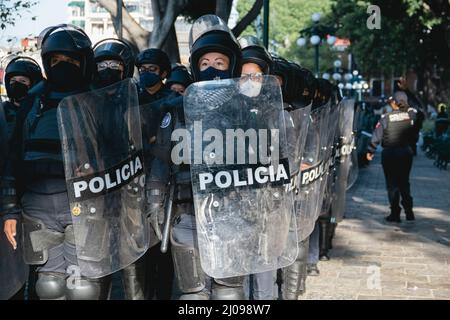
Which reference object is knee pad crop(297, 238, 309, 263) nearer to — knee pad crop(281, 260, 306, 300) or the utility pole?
knee pad crop(281, 260, 306, 300)

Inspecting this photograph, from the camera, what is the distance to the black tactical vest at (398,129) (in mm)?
8484

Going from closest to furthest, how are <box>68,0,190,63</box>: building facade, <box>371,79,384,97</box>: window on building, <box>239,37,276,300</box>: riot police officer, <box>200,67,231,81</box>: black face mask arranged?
1. <box>200,67,231,81</box>: black face mask
2. <box>239,37,276,300</box>: riot police officer
3. <box>68,0,190,63</box>: building facade
4. <box>371,79,384,97</box>: window on building

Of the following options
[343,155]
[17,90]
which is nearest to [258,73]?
[17,90]

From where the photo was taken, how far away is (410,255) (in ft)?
22.5

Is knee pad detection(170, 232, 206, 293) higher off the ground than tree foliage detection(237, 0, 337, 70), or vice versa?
tree foliage detection(237, 0, 337, 70)

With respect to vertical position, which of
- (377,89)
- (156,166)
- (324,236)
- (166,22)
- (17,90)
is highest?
(166,22)

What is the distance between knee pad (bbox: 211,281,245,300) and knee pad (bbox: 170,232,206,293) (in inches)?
2.6

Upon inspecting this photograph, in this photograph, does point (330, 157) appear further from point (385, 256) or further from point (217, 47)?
point (217, 47)

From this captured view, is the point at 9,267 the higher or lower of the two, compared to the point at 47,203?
lower

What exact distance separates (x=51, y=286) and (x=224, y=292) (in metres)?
0.88

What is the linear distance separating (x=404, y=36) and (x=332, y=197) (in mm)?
21044

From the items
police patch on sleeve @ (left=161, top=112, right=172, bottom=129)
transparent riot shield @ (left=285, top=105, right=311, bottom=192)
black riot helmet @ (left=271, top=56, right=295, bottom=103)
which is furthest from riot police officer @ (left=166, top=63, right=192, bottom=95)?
police patch on sleeve @ (left=161, top=112, right=172, bottom=129)

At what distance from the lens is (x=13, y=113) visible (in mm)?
4449

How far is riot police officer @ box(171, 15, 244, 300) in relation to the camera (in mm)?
3537
